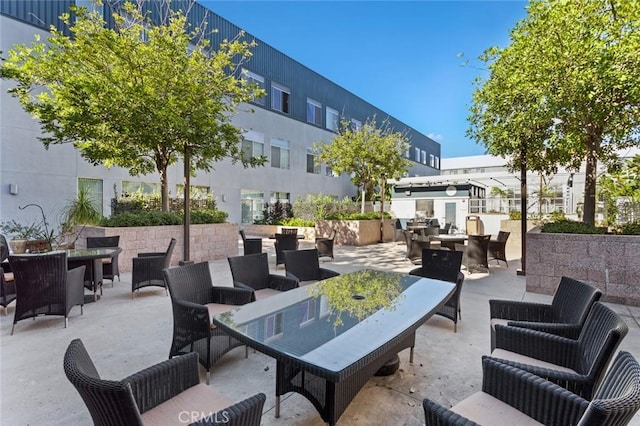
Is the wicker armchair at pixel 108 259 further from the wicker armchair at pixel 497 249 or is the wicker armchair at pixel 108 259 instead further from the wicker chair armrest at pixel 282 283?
the wicker armchair at pixel 497 249

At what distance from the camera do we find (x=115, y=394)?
4.11ft

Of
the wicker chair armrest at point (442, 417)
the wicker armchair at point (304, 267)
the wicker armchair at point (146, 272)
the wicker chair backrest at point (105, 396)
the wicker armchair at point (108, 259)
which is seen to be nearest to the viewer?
the wicker chair backrest at point (105, 396)

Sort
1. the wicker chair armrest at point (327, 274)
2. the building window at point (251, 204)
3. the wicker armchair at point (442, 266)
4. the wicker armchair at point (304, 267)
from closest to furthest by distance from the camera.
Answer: the wicker armchair at point (442, 266), the wicker chair armrest at point (327, 274), the wicker armchair at point (304, 267), the building window at point (251, 204)

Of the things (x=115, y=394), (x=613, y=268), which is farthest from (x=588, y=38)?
(x=115, y=394)

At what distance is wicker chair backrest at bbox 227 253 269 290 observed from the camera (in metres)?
3.81

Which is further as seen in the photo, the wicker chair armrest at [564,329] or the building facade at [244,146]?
the building facade at [244,146]

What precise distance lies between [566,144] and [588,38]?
146 centimetres

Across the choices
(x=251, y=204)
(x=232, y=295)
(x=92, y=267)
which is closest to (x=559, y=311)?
(x=232, y=295)

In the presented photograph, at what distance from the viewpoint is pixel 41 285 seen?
3691mm

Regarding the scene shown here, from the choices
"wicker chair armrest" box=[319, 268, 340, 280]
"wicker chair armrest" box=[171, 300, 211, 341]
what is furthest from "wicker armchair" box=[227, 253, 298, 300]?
"wicker chair armrest" box=[171, 300, 211, 341]

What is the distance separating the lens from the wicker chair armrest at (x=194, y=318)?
2.66m

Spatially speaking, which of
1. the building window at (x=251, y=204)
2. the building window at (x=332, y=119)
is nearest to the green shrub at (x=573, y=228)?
the building window at (x=251, y=204)

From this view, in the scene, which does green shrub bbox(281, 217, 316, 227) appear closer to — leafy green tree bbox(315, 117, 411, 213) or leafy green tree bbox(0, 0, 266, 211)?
leafy green tree bbox(315, 117, 411, 213)

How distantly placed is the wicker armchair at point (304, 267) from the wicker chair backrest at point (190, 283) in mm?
1233
